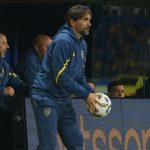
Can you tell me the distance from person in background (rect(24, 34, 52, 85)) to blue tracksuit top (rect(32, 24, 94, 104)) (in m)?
1.48

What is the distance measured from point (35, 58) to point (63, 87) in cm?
195

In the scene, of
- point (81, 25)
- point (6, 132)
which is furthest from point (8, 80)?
point (81, 25)

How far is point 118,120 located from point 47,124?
2251mm

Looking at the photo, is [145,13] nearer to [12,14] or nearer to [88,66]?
[88,66]

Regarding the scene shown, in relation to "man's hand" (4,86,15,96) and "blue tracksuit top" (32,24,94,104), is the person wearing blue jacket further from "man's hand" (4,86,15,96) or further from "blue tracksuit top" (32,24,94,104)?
"man's hand" (4,86,15,96)

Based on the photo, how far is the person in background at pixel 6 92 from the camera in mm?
8586

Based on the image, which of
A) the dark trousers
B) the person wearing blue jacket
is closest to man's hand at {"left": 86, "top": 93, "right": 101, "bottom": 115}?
the person wearing blue jacket

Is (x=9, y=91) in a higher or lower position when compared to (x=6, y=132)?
higher

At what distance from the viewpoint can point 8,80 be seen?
8.76 meters

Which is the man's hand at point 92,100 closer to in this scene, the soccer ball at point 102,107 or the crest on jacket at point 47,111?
the soccer ball at point 102,107

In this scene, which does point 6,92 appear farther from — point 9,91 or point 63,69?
point 63,69

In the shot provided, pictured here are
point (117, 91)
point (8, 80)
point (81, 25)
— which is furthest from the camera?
point (117, 91)

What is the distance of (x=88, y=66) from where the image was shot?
40.5ft

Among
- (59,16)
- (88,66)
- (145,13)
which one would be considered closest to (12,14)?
(59,16)
